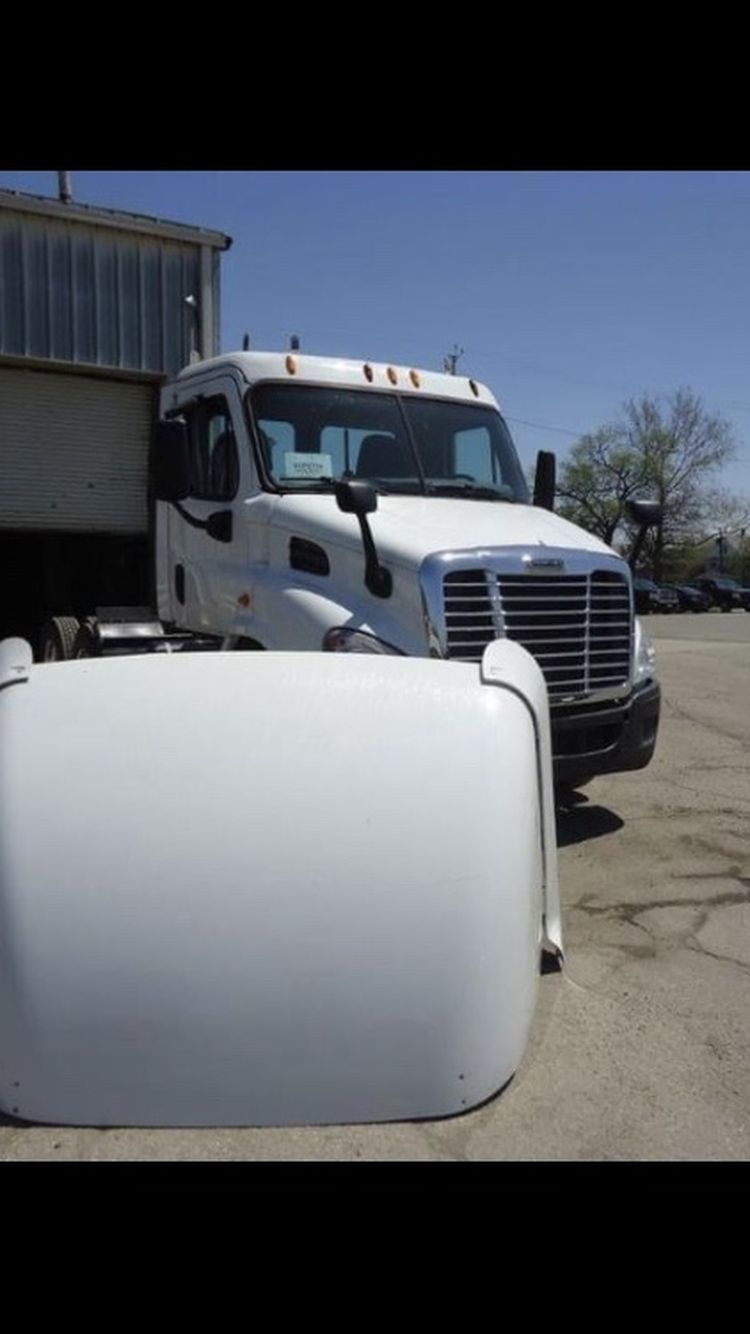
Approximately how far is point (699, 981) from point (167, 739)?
2322 mm

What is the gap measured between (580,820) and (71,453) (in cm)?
522

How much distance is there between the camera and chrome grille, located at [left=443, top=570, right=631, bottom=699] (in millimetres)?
4449

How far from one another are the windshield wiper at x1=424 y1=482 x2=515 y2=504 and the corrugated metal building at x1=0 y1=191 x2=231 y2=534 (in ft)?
11.3

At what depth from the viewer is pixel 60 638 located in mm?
6973

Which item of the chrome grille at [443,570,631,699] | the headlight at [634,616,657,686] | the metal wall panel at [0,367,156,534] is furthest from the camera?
the metal wall panel at [0,367,156,534]

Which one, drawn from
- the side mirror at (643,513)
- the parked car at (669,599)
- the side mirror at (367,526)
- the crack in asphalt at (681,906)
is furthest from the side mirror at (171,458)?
the parked car at (669,599)

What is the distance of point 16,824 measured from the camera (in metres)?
2.44

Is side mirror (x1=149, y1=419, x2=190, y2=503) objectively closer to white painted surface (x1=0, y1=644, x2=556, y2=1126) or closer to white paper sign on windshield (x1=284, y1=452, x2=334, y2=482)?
white paper sign on windshield (x1=284, y1=452, x2=334, y2=482)

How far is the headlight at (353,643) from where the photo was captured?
4.33m

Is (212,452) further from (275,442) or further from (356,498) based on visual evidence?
(356,498)

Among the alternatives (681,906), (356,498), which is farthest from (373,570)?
(681,906)

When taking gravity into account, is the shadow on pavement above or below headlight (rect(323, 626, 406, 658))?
below

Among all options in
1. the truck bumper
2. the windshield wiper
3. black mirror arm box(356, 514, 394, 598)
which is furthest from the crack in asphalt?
the windshield wiper
